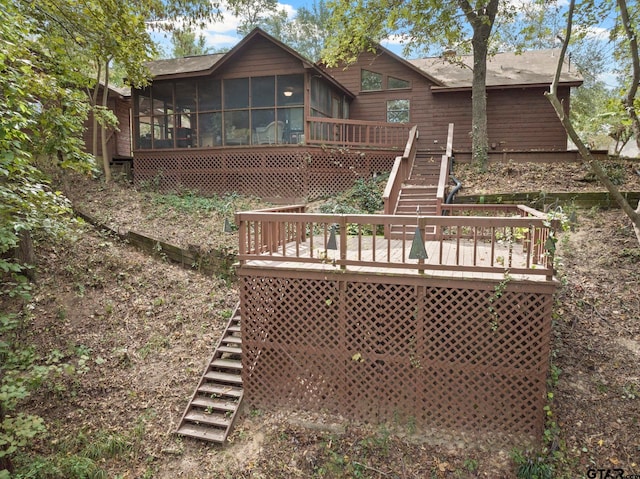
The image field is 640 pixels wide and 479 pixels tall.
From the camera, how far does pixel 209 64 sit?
14.4 meters

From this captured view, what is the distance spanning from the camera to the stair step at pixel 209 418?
19.4 feet

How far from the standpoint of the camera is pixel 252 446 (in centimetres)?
571

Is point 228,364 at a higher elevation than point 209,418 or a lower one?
higher

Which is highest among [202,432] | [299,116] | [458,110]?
[458,110]

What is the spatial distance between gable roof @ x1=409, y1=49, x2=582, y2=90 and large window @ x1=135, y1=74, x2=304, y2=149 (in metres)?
6.24

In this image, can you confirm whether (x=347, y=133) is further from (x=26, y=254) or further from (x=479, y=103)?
(x=26, y=254)

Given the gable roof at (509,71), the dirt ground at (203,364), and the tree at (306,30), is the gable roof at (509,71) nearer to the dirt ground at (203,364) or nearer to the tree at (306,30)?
the dirt ground at (203,364)

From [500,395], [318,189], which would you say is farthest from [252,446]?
[318,189]

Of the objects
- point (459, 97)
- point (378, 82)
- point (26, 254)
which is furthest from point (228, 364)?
point (459, 97)

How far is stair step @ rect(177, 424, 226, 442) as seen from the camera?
18.8ft

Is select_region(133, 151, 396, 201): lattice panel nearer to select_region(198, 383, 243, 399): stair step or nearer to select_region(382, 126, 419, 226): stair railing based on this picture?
select_region(382, 126, 419, 226): stair railing

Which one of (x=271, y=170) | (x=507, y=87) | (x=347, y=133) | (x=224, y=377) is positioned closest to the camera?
(x=224, y=377)

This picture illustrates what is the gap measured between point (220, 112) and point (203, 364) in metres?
9.66

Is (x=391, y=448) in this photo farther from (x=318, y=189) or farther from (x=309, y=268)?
(x=318, y=189)
